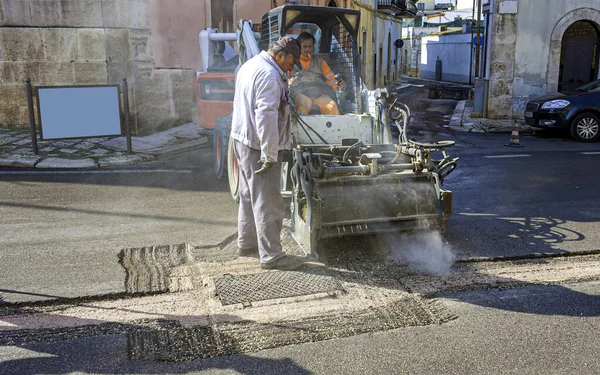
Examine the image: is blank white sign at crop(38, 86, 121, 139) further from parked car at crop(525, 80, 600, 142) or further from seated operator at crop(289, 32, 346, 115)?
parked car at crop(525, 80, 600, 142)

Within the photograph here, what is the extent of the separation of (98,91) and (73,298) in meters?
6.74

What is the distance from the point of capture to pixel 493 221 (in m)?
6.95

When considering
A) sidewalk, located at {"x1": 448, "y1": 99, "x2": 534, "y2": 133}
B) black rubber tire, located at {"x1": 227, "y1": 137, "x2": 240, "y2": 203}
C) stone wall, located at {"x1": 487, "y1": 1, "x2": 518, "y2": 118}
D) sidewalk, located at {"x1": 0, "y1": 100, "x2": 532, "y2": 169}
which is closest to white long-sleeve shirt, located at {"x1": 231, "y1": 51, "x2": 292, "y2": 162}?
black rubber tire, located at {"x1": 227, "y1": 137, "x2": 240, "y2": 203}

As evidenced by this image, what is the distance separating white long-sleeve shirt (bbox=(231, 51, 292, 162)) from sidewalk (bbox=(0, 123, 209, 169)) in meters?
5.53

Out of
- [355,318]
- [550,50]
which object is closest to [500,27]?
[550,50]

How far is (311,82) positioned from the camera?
24.5 feet

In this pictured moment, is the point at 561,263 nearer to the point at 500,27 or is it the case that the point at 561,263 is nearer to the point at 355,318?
the point at 355,318

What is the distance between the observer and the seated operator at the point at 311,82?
23.4 feet

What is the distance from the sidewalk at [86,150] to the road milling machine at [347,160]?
8.83 feet

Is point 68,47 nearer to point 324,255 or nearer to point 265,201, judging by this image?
Answer: point 265,201

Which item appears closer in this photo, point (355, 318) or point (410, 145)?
point (355, 318)

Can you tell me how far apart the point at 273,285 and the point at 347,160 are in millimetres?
1864

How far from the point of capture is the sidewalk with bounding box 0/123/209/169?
33.0ft

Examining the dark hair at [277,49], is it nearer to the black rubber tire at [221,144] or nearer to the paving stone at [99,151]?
the black rubber tire at [221,144]
